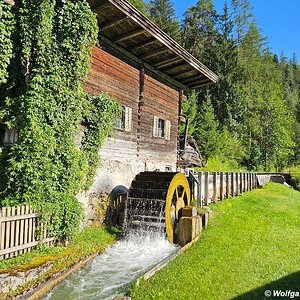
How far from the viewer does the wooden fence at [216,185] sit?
1012cm

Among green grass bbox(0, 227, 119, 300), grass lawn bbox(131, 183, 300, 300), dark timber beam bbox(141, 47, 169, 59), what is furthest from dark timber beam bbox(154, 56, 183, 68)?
green grass bbox(0, 227, 119, 300)

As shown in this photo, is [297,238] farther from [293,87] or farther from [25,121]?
[293,87]

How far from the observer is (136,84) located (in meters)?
11.0

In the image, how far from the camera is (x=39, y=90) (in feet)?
21.7

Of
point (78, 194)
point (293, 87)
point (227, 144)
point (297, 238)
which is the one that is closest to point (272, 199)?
point (297, 238)

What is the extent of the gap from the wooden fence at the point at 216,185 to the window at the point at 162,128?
252 cm

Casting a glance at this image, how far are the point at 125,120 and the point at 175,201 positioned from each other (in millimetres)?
3215

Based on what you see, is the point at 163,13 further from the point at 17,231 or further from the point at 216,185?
the point at 17,231

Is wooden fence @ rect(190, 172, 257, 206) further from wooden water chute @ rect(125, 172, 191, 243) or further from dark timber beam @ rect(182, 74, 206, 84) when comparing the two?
dark timber beam @ rect(182, 74, 206, 84)

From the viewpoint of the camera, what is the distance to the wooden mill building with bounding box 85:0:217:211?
29.1ft

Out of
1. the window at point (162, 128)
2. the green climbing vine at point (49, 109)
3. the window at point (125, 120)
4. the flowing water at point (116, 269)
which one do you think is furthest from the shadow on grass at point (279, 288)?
the window at point (162, 128)

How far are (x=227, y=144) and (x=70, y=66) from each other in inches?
903

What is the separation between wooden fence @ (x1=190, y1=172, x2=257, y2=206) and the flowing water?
2.69m

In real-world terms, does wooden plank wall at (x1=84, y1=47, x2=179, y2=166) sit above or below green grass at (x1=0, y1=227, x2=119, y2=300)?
above
